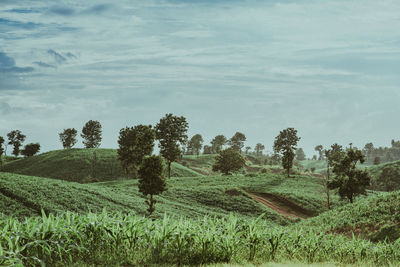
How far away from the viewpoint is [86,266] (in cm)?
785

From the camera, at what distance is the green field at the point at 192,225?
8.45 metres

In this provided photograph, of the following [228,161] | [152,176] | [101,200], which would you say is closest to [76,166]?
[228,161]

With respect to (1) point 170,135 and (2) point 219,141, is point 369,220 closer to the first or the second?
(1) point 170,135

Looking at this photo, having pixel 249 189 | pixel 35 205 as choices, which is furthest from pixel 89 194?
pixel 249 189

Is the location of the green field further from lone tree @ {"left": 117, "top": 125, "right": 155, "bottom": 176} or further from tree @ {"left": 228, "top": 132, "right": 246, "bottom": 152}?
tree @ {"left": 228, "top": 132, "right": 246, "bottom": 152}

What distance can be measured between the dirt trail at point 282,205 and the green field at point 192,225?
204 millimetres

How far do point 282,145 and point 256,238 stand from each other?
8760 centimetres

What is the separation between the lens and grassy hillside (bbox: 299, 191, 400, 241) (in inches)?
1060

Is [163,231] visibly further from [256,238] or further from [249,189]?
[249,189]

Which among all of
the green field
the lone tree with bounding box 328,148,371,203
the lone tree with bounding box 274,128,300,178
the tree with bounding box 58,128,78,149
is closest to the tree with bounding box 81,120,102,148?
the tree with bounding box 58,128,78,149

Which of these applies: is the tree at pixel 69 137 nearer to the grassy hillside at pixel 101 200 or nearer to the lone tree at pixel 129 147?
the lone tree at pixel 129 147

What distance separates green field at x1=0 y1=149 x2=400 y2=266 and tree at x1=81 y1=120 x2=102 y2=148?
1450 inches

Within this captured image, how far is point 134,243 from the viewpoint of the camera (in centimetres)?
906

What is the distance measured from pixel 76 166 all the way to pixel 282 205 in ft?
183
